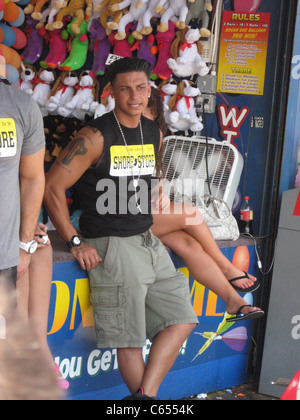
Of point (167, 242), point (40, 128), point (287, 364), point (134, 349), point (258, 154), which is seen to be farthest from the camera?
point (258, 154)

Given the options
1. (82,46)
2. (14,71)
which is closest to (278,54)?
(82,46)

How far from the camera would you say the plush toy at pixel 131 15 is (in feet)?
12.8

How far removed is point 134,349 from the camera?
2.54 m

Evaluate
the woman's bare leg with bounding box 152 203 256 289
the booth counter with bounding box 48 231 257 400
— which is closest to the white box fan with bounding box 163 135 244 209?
the booth counter with bounding box 48 231 257 400

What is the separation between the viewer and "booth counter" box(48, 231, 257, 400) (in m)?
2.70

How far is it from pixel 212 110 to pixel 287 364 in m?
1.71

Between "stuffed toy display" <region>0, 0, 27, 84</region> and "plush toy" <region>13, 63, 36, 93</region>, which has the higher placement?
"stuffed toy display" <region>0, 0, 27, 84</region>

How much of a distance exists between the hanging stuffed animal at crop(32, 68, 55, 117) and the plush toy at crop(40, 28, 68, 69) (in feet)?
0.25

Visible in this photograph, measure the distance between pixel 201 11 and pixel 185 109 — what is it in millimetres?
657

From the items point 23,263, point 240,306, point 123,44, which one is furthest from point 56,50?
point 23,263

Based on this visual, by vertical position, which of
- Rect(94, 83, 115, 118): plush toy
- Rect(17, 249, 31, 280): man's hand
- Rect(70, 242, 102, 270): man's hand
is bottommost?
Rect(70, 242, 102, 270): man's hand

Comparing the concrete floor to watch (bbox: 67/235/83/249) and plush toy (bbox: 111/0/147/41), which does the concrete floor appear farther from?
plush toy (bbox: 111/0/147/41)

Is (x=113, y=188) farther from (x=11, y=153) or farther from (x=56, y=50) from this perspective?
(x=56, y=50)
